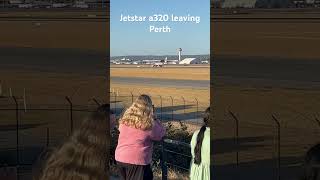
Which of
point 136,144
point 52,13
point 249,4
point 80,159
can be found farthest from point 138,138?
point 80,159

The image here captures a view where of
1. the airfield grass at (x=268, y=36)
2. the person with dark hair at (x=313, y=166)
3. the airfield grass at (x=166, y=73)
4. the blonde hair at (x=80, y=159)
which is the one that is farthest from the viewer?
the airfield grass at (x=166, y=73)

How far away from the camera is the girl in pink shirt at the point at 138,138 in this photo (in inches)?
97.8

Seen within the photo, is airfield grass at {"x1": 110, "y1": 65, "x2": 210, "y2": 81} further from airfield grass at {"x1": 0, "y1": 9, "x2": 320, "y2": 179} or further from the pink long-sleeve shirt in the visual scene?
the pink long-sleeve shirt

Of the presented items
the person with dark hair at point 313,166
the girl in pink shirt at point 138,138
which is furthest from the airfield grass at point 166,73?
the person with dark hair at point 313,166

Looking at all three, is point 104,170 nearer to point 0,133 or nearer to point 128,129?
point 128,129

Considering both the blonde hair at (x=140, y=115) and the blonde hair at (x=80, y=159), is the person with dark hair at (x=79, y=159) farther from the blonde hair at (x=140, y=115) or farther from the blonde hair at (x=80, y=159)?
the blonde hair at (x=140, y=115)

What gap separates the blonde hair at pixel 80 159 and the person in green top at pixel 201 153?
0.73 metres

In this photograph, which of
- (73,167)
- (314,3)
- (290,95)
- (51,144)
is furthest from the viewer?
(51,144)

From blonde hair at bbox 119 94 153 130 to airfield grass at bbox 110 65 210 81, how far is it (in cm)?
11

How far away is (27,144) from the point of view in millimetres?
2537

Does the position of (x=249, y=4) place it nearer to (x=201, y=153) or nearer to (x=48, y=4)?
(x=201, y=153)

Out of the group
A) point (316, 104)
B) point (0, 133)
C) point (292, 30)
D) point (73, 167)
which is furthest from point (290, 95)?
point (0, 133)

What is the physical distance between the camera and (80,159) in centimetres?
153

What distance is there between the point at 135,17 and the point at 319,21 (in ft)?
2.51
